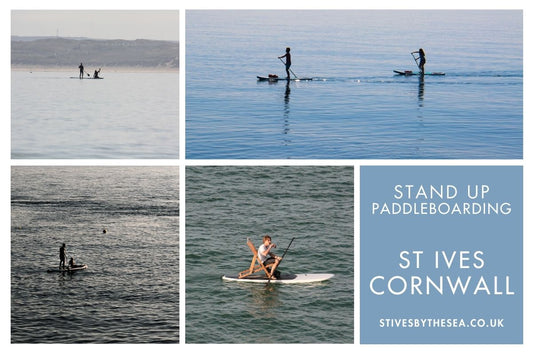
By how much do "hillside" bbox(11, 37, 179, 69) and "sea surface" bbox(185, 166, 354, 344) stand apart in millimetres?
2999

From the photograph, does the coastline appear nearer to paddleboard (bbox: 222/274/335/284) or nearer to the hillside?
the hillside

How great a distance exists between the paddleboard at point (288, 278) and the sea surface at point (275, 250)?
0.37 ft

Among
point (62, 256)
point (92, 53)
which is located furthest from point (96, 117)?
point (62, 256)

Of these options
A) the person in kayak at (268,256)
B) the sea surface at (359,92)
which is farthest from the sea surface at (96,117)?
the person in kayak at (268,256)

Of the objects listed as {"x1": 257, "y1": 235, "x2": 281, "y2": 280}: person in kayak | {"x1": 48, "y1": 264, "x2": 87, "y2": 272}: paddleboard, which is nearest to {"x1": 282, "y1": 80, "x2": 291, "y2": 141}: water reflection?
{"x1": 257, "y1": 235, "x2": 281, "y2": 280}: person in kayak

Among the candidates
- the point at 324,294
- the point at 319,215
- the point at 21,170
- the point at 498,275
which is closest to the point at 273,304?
the point at 324,294

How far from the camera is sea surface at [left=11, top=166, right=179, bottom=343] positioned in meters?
22.2

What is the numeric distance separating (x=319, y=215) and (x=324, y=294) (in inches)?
101

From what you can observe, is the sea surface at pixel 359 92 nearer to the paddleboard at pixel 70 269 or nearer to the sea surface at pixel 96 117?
the sea surface at pixel 96 117

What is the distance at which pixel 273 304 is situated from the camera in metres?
22.0

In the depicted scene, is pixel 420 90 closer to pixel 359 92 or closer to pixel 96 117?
pixel 359 92

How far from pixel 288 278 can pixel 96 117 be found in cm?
662

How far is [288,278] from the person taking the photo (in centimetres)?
2312
